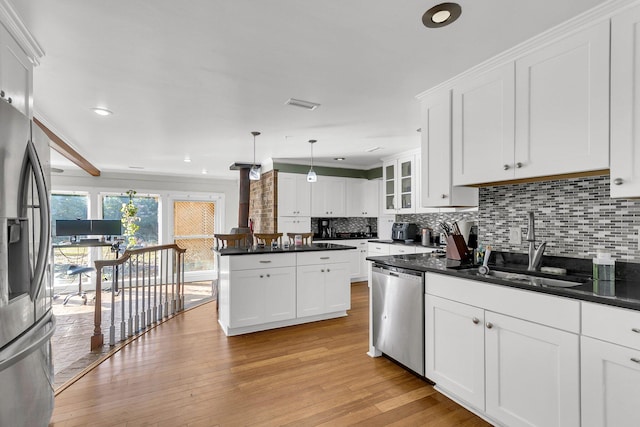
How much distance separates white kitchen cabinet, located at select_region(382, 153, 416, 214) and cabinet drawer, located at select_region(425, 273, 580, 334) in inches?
125

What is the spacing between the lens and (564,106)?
1.85 meters

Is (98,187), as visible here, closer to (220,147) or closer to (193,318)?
(220,147)

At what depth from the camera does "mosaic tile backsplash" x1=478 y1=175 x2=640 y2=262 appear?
1.90 meters

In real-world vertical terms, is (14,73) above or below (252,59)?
below

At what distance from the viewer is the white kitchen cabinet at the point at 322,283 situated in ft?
12.6

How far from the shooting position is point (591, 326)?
1479 millimetres

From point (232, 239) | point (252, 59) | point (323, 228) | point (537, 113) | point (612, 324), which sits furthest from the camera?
point (323, 228)

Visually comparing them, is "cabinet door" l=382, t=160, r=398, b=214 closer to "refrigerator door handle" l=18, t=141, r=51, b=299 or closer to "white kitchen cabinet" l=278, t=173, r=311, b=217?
"white kitchen cabinet" l=278, t=173, r=311, b=217

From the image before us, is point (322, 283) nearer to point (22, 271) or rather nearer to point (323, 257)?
point (323, 257)

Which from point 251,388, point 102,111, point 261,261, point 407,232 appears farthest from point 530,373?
point 102,111

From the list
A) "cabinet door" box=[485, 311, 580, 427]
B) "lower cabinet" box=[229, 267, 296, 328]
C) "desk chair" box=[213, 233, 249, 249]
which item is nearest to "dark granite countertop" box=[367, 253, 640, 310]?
"cabinet door" box=[485, 311, 580, 427]

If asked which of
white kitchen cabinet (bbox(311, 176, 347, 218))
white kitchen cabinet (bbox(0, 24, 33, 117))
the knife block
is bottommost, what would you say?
the knife block

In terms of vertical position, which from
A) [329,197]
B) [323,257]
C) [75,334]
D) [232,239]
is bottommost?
[75,334]

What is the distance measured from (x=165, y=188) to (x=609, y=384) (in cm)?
752
